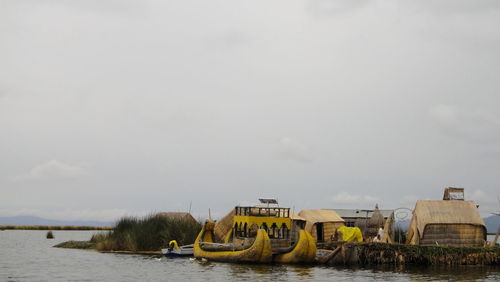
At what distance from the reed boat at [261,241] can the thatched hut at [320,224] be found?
332 inches

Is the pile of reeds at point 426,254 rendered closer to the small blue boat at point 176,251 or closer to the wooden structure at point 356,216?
the small blue boat at point 176,251

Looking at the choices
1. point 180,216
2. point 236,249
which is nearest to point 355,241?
point 236,249

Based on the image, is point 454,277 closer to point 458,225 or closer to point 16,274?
point 458,225

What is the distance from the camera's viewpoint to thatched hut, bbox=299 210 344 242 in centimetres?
4803

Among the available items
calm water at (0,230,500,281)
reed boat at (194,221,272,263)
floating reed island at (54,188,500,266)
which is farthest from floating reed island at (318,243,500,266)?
reed boat at (194,221,272,263)

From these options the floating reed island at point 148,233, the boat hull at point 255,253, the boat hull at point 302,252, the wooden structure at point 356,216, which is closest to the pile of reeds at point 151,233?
the floating reed island at point 148,233

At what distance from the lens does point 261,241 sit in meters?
34.6

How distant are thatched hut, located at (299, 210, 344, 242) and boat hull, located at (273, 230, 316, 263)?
→ 39.7ft

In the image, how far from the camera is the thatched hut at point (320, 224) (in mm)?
48031

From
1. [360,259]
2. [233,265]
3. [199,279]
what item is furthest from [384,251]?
[199,279]

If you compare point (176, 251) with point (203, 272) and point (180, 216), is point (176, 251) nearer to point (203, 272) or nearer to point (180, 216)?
point (203, 272)

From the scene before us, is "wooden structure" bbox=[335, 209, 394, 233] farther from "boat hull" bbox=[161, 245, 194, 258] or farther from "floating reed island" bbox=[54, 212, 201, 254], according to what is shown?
"boat hull" bbox=[161, 245, 194, 258]

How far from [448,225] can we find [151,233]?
21.8 meters

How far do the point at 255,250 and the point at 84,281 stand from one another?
32.4 ft
